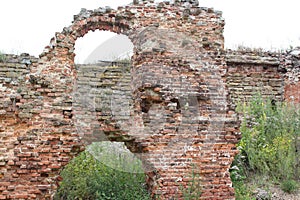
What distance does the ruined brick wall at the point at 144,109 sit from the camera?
17.6 feet

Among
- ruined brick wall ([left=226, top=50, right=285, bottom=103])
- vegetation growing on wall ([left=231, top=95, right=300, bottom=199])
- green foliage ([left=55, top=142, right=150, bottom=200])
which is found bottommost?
green foliage ([left=55, top=142, right=150, bottom=200])

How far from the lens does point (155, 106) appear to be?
18.7 feet

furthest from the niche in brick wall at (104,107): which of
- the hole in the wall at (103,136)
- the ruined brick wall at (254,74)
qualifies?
the ruined brick wall at (254,74)

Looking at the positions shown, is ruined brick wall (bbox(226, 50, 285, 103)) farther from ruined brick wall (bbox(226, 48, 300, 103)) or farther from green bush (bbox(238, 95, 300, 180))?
green bush (bbox(238, 95, 300, 180))

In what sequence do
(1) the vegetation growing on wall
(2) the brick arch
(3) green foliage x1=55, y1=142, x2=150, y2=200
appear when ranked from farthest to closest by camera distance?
(1) the vegetation growing on wall → (3) green foliage x1=55, y1=142, x2=150, y2=200 → (2) the brick arch

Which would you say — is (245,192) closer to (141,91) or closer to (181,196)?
(181,196)

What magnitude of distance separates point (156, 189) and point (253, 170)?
9.67ft

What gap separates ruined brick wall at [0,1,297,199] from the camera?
17.6ft

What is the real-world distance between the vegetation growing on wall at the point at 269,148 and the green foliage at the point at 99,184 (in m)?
1.94

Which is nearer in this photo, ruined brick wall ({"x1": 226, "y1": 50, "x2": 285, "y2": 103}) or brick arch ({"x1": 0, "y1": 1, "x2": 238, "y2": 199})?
brick arch ({"x1": 0, "y1": 1, "x2": 238, "y2": 199})

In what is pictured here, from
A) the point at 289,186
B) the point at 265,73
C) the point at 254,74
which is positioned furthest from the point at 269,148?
the point at 265,73

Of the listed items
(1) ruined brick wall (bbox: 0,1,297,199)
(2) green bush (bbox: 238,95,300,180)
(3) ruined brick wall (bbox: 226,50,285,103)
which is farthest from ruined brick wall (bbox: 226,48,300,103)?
(1) ruined brick wall (bbox: 0,1,297,199)

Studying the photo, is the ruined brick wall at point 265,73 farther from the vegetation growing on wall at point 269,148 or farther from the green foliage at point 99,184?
the green foliage at point 99,184

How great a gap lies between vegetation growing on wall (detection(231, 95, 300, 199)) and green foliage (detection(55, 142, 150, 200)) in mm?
1939
